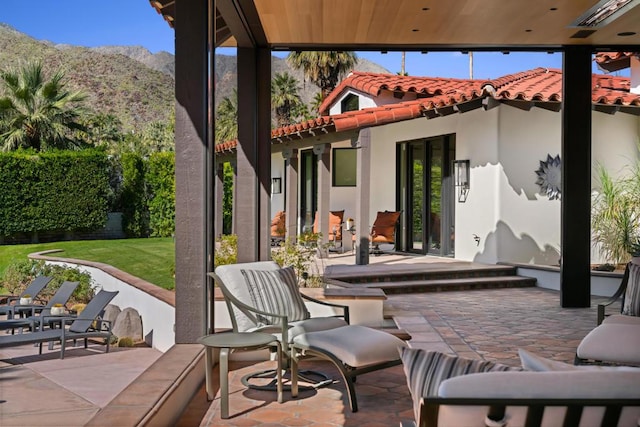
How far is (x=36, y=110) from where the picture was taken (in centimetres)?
437

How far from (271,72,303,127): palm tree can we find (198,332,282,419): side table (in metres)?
29.4

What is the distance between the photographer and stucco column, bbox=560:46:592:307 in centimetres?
805

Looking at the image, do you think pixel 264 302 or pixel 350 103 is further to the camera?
pixel 350 103

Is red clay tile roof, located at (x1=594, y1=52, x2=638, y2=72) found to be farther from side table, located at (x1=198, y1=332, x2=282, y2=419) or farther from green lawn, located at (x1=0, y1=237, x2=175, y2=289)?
side table, located at (x1=198, y1=332, x2=282, y2=419)

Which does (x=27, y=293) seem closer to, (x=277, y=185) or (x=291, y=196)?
(x=291, y=196)

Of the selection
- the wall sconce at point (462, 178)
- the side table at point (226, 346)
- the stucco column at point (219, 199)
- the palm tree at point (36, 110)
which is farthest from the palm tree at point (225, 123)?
the side table at point (226, 346)

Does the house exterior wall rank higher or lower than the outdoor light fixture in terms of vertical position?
lower

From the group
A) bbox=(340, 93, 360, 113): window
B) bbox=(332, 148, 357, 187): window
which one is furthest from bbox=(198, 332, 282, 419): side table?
bbox=(340, 93, 360, 113): window

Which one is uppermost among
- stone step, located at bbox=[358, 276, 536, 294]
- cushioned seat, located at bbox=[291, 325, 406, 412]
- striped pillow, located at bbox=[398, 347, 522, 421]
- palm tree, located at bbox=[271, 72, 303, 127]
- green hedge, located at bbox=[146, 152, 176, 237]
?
palm tree, located at bbox=[271, 72, 303, 127]

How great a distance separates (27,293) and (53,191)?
96 cm

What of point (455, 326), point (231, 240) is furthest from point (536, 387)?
point (231, 240)

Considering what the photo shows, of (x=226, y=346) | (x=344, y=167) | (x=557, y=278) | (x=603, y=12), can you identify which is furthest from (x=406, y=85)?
(x=226, y=346)

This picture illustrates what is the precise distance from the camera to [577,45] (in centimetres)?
800

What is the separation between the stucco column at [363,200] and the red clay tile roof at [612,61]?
4.27 meters
